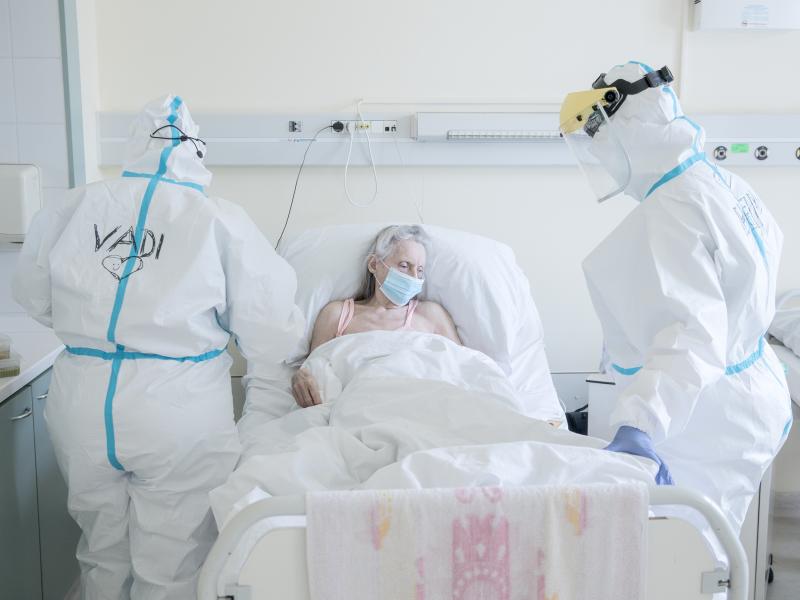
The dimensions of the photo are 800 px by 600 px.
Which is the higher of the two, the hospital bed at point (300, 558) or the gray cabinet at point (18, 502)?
the hospital bed at point (300, 558)

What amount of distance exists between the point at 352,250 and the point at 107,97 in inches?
43.9

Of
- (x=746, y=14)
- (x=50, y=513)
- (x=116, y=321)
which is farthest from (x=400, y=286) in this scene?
(x=746, y=14)

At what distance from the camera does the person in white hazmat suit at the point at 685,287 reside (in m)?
1.77

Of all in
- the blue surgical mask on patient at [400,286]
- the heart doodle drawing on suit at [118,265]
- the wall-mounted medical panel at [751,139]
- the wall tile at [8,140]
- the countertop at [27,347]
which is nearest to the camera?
the heart doodle drawing on suit at [118,265]

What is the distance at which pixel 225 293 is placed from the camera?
2.21 metres

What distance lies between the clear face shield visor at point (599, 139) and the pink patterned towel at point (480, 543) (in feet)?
3.09

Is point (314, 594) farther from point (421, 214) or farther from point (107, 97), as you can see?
point (107, 97)

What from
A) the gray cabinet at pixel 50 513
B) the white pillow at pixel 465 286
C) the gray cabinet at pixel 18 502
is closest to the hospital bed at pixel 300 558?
the gray cabinet at pixel 18 502

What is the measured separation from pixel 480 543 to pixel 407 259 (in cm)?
158

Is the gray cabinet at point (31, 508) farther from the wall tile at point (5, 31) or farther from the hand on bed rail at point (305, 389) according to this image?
the wall tile at point (5, 31)

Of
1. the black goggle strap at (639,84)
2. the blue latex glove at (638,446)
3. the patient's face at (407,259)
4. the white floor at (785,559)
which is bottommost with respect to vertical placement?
the white floor at (785,559)

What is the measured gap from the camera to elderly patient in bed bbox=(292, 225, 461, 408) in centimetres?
282

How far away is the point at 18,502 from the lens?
7.56ft

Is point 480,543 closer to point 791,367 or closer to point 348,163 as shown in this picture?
point 791,367
